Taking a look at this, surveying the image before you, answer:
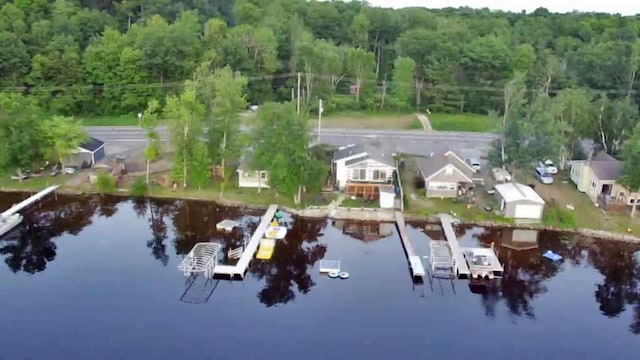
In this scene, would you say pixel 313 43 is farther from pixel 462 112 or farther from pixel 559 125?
pixel 559 125

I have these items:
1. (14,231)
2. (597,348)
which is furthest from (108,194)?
(597,348)

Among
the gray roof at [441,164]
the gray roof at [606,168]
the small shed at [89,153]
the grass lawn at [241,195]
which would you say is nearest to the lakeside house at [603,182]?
the gray roof at [606,168]

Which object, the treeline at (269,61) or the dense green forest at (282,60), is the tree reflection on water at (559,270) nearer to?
the dense green forest at (282,60)

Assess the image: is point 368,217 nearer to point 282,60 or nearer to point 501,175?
point 501,175

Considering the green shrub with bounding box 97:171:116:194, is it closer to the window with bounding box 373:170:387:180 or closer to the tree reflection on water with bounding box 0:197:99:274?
the tree reflection on water with bounding box 0:197:99:274

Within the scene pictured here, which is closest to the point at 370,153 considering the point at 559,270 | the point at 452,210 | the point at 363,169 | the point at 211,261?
the point at 363,169

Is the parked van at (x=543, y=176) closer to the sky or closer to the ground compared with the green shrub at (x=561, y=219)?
closer to the sky
